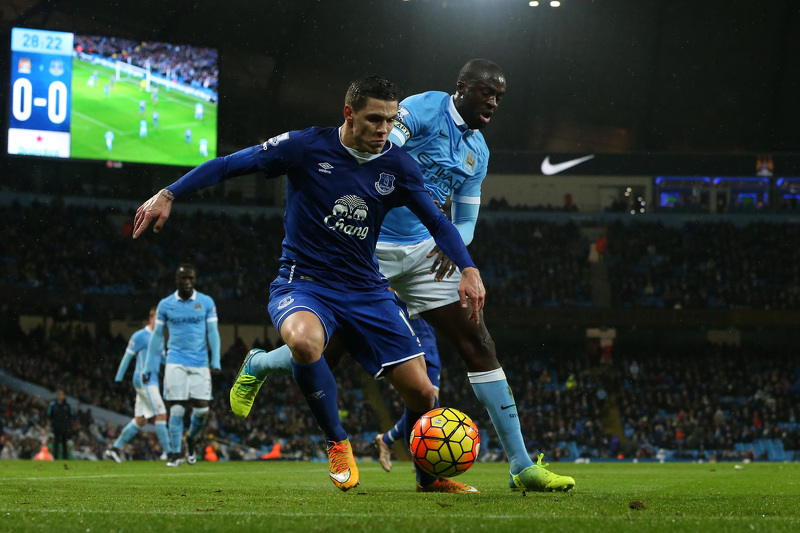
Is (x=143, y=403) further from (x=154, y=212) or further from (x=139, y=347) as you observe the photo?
(x=154, y=212)

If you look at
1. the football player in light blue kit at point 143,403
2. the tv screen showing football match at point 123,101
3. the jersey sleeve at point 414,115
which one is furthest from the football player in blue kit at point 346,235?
the tv screen showing football match at point 123,101

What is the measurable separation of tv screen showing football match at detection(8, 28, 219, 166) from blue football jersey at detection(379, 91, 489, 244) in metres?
20.2

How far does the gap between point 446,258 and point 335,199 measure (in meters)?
0.93

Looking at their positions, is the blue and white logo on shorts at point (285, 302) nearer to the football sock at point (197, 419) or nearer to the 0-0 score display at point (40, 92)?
the football sock at point (197, 419)

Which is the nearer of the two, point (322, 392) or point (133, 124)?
point (322, 392)

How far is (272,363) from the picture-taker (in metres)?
5.34

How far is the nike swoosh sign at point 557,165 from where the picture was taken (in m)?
34.4

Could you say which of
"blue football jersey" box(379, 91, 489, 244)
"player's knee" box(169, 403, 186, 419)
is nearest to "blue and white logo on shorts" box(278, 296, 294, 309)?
"blue football jersey" box(379, 91, 489, 244)

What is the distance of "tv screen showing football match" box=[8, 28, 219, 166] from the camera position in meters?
24.0

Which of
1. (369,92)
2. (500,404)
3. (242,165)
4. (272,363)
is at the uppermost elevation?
(369,92)

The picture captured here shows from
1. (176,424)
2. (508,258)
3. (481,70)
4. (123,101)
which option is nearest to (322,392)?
(481,70)

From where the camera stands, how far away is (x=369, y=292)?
4910mm

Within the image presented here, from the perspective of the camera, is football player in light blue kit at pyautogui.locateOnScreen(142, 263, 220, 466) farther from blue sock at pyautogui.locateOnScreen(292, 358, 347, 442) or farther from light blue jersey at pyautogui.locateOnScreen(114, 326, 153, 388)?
blue sock at pyautogui.locateOnScreen(292, 358, 347, 442)

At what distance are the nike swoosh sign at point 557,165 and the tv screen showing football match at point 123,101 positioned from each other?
1443 centimetres
